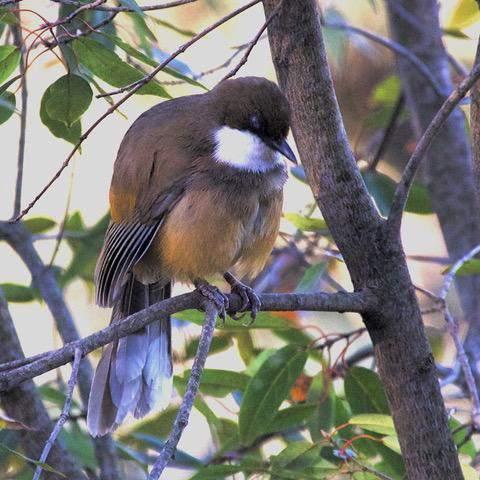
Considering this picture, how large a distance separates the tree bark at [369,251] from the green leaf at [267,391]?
0.58 m

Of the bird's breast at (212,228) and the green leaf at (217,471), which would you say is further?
the bird's breast at (212,228)

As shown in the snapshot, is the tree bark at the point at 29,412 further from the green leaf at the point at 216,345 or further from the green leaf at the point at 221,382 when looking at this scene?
the green leaf at the point at 216,345

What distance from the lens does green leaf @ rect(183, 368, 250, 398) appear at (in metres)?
3.52

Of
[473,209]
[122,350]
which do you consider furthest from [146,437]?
[473,209]

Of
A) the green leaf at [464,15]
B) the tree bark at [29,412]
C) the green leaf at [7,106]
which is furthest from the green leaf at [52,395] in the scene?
the green leaf at [464,15]

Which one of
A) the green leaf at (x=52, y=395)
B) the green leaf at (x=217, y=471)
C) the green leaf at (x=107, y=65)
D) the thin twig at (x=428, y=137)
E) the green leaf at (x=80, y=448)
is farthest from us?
the green leaf at (x=52, y=395)

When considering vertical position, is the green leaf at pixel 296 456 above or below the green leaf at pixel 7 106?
below

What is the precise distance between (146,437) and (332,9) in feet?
6.80

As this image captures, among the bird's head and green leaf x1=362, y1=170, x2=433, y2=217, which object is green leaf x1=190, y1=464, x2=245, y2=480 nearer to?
the bird's head

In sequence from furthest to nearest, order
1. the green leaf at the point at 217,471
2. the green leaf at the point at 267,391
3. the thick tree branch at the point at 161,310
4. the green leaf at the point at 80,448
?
the green leaf at the point at 80,448, the green leaf at the point at 267,391, the green leaf at the point at 217,471, the thick tree branch at the point at 161,310

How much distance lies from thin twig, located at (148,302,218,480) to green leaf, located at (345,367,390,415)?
1.04m

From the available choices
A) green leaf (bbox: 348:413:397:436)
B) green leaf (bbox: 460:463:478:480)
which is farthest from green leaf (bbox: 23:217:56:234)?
green leaf (bbox: 460:463:478:480)

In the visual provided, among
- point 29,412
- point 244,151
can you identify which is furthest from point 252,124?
point 29,412

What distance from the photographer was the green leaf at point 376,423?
118 inches
